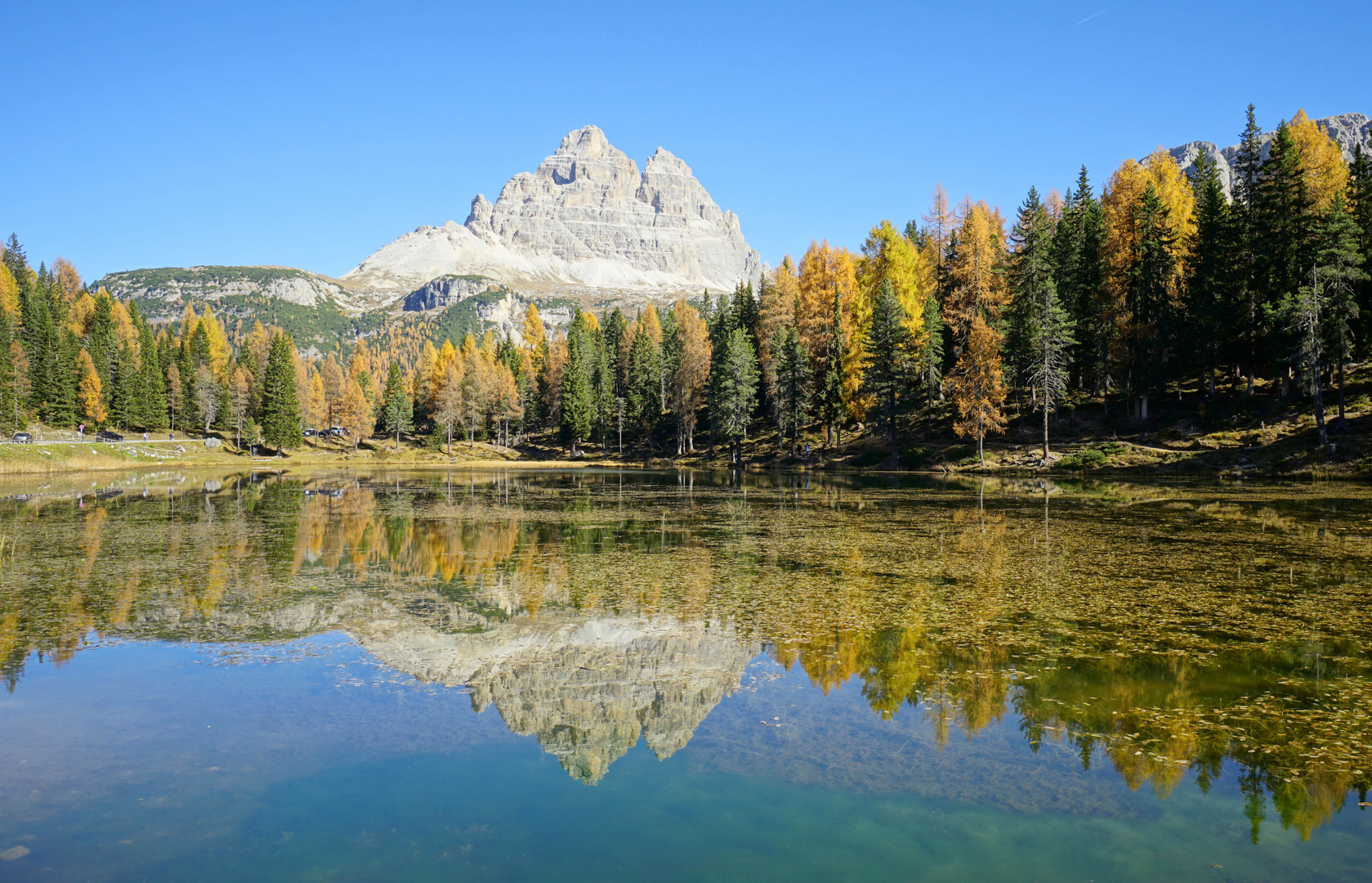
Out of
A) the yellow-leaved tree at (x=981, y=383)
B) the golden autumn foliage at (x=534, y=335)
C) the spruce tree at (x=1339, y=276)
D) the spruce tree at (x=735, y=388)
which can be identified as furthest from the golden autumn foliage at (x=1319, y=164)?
the golden autumn foliage at (x=534, y=335)

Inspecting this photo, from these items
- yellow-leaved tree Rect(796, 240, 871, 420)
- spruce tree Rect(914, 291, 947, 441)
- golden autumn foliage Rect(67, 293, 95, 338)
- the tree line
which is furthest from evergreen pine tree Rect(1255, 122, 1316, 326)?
golden autumn foliage Rect(67, 293, 95, 338)

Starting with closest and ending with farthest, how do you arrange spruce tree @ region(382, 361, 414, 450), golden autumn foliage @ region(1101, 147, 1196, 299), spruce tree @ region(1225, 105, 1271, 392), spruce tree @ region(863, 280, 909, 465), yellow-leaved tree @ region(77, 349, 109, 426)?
spruce tree @ region(1225, 105, 1271, 392)
golden autumn foliage @ region(1101, 147, 1196, 299)
spruce tree @ region(863, 280, 909, 465)
yellow-leaved tree @ region(77, 349, 109, 426)
spruce tree @ region(382, 361, 414, 450)

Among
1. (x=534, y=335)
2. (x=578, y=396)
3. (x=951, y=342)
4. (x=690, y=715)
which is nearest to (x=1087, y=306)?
(x=951, y=342)

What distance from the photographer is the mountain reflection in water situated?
9102 millimetres

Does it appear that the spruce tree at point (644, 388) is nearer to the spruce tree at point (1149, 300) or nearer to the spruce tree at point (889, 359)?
the spruce tree at point (889, 359)

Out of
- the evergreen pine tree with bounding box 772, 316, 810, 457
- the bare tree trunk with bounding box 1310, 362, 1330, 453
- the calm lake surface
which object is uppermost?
the evergreen pine tree with bounding box 772, 316, 810, 457

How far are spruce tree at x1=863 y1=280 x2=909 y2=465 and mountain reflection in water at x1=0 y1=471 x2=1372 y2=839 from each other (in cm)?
3152

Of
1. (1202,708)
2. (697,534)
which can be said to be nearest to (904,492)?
(697,534)

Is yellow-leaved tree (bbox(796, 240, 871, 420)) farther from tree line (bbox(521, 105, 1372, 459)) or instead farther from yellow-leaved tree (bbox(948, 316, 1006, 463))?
yellow-leaved tree (bbox(948, 316, 1006, 463))

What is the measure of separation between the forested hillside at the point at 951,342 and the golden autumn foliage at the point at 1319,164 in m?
0.23

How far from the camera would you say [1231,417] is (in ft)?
168

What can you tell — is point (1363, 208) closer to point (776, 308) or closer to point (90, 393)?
point (776, 308)

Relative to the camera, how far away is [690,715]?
994 cm

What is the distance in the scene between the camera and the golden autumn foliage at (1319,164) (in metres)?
53.2
